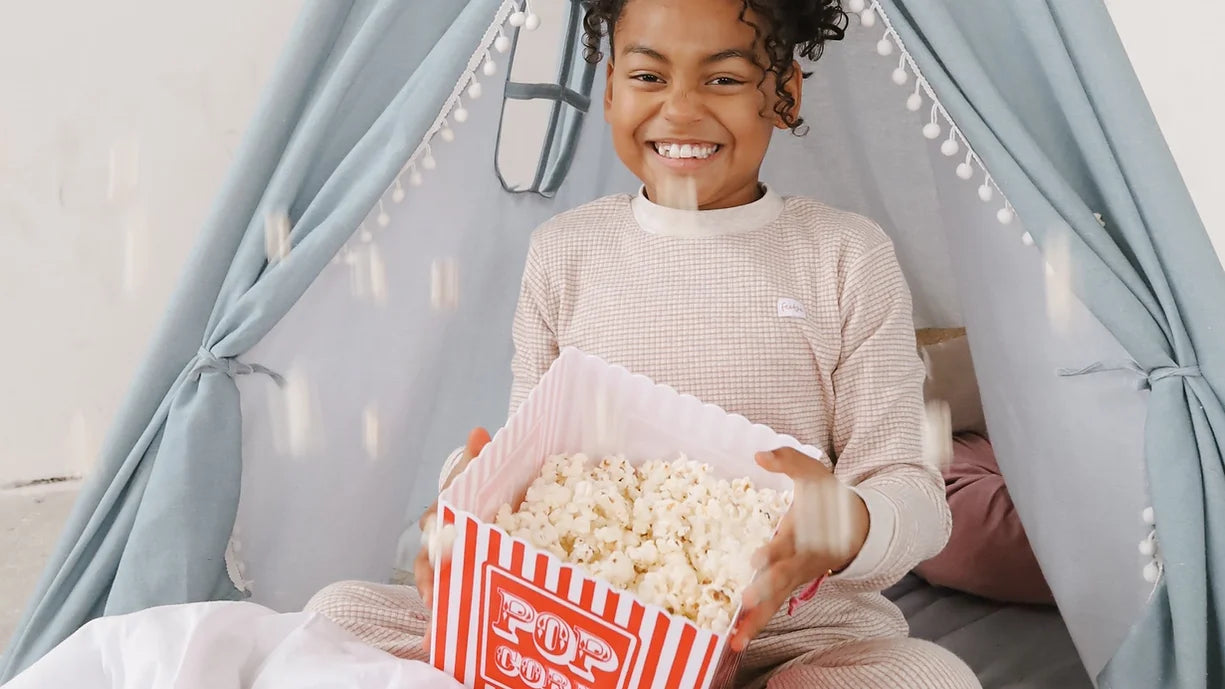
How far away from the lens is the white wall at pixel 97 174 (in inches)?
67.3

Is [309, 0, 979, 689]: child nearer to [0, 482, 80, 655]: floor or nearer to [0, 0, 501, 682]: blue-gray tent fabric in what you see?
[0, 0, 501, 682]: blue-gray tent fabric

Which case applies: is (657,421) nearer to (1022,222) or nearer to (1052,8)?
(1022,222)

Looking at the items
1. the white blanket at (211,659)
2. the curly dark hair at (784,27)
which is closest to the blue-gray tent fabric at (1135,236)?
the curly dark hair at (784,27)

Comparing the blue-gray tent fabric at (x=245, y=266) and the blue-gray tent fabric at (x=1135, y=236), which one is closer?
the blue-gray tent fabric at (x=1135, y=236)

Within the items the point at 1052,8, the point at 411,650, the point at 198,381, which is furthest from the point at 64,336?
the point at 1052,8

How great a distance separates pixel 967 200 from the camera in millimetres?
1079

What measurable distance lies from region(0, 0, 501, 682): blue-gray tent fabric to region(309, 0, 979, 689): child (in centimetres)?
Result: 19

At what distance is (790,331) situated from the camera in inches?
40.9

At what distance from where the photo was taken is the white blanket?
29.1 inches

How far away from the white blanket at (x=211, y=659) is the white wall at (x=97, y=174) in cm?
121

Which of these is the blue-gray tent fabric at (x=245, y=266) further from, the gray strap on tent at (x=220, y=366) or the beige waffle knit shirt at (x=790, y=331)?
the beige waffle knit shirt at (x=790, y=331)

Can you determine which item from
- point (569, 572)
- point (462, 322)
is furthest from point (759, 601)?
point (462, 322)

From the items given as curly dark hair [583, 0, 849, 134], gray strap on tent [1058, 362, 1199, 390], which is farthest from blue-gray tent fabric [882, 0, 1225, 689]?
curly dark hair [583, 0, 849, 134]

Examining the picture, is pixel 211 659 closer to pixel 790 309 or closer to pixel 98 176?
pixel 790 309
